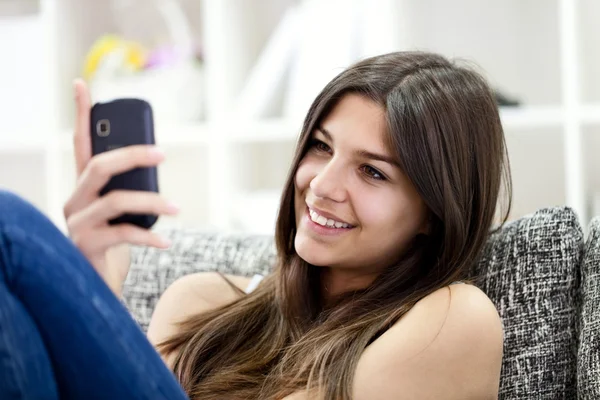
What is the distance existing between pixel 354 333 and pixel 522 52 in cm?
140

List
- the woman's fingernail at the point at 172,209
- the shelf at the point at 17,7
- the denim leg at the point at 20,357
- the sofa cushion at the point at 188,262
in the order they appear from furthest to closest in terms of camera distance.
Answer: the shelf at the point at 17,7 → the sofa cushion at the point at 188,262 → the woman's fingernail at the point at 172,209 → the denim leg at the point at 20,357

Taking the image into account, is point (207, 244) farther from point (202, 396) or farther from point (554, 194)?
point (554, 194)

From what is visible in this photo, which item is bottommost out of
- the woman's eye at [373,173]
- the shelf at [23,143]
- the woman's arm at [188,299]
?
the woman's arm at [188,299]

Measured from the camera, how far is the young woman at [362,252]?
124 centimetres

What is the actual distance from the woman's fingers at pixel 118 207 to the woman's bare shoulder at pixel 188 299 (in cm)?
38

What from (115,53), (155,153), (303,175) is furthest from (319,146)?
(115,53)

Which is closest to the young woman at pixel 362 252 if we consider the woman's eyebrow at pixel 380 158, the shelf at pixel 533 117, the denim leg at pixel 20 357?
the woman's eyebrow at pixel 380 158

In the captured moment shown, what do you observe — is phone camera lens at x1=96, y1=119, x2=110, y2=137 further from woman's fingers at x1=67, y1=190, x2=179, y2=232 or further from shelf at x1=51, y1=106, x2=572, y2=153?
shelf at x1=51, y1=106, x2=572, y2=153

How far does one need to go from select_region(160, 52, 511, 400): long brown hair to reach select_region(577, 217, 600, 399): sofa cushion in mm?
161

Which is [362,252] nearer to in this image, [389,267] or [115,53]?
[389,267]

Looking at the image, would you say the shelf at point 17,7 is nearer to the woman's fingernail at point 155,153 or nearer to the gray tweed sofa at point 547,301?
the woman's fingernail at point 155,153

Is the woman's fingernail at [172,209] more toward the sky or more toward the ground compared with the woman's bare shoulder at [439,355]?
more toward the sky

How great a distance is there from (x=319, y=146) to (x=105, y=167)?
0.38 meters

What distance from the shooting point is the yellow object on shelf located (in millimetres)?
2576
